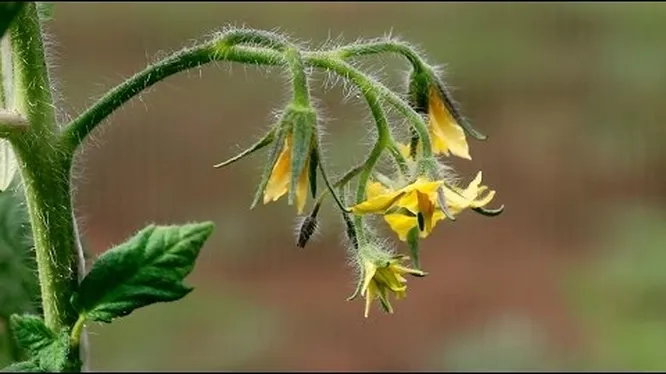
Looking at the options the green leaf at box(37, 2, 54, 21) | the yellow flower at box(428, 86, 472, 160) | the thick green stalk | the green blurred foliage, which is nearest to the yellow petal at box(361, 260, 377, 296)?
the yellow flower at box(428, 86, 472, 160)

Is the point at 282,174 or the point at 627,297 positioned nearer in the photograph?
the point at 282,174

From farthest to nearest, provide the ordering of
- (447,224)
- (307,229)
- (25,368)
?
1. (447,224)
2. (307,229)
3. (25,368)

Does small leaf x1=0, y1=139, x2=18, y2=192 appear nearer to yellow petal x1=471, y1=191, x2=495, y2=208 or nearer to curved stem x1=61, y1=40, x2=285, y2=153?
curved stem x1=61, y1=40, x2=285, y2=153

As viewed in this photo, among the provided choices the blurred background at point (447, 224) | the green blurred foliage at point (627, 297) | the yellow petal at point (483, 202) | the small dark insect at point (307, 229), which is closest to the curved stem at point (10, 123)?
the small dark insect at point (307, 229)

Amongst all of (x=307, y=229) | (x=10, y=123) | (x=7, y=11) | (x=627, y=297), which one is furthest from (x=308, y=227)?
(x=627, y=297)

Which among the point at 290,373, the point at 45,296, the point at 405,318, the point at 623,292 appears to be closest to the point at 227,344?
the point at 290,373

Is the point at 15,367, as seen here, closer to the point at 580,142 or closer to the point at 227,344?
the point at 227,344

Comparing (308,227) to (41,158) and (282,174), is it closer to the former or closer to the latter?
(282,174)
